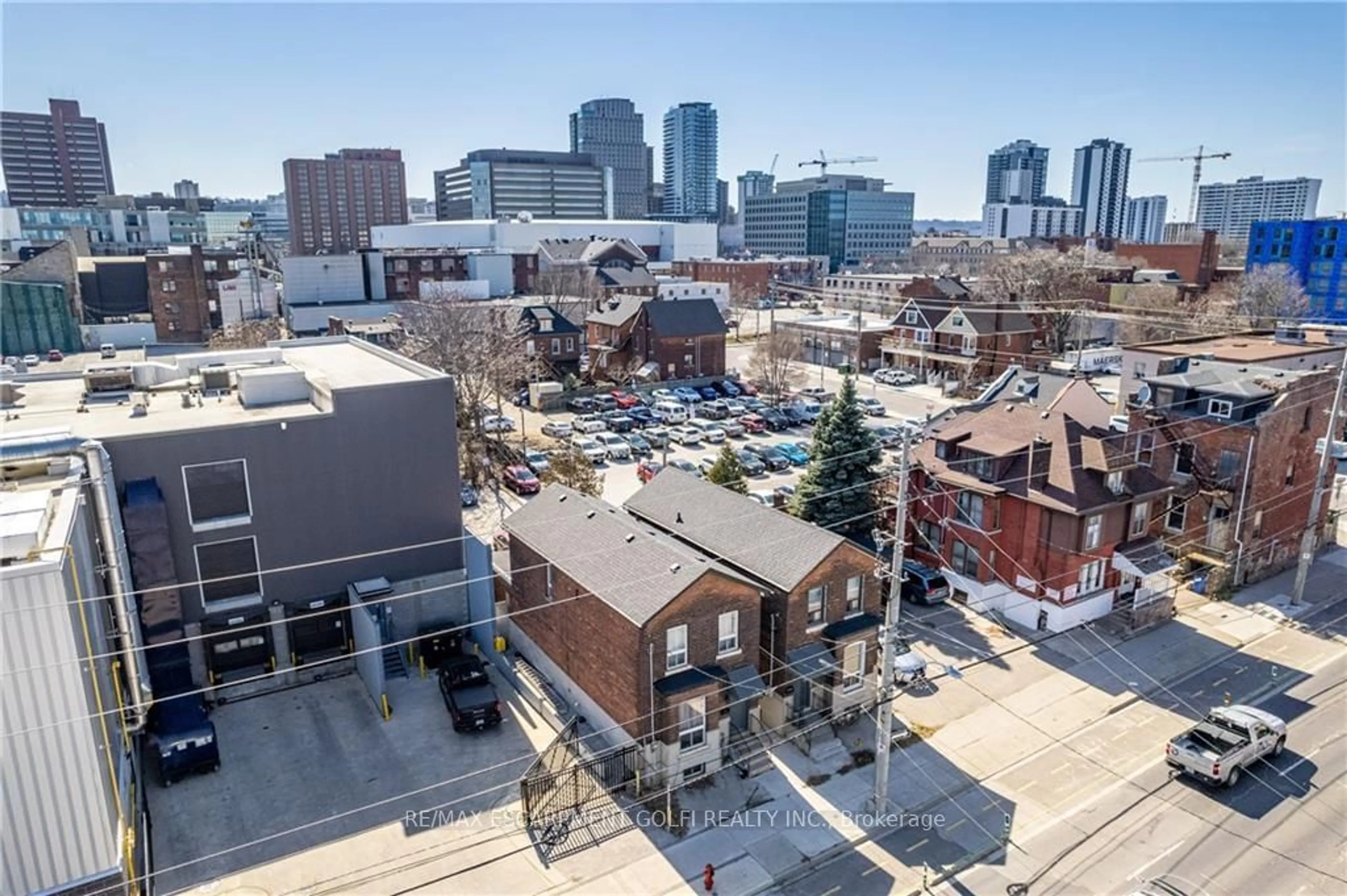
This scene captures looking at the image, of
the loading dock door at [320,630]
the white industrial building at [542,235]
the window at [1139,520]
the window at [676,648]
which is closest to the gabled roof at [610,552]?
the window at [676,648]

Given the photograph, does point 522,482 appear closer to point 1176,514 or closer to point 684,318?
point 1176,514

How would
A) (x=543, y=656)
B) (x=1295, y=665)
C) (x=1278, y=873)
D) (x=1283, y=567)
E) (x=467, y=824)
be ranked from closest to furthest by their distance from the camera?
(x=1278, y=873) < (x=467, y=824) < (x=543, y=656) < (x=1295, y=665) < (x=1283, y=567)

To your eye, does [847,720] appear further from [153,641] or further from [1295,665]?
[153,641]

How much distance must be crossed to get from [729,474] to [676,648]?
15.8 m

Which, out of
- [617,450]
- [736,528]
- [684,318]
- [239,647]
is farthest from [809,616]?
[684,318]

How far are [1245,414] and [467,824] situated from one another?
3250 centimetres

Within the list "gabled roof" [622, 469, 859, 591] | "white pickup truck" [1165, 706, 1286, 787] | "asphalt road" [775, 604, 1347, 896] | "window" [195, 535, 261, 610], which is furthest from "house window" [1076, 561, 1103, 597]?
"window" [195, 535, 261, 610]

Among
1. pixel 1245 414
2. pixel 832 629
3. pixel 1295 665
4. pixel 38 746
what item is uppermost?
pixel 1245 414

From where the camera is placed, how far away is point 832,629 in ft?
79.4

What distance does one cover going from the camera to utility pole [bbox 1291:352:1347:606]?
30719mm

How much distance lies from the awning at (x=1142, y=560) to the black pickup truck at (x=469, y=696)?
22.8m

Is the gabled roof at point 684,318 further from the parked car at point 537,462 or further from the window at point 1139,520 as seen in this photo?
the window at point 1139,520

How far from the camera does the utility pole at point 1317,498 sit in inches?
1209

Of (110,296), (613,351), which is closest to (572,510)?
(613,351)
